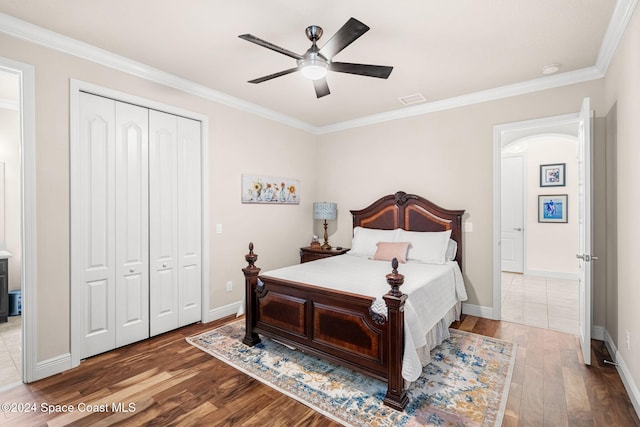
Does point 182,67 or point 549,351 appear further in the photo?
point 182,67

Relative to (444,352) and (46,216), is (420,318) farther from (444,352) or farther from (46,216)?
(46,216)

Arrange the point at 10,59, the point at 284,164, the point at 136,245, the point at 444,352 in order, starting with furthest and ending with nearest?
1. the point at 284,164
2. the point at 136,245
3. the point at 444,352
4. the point at 10,59

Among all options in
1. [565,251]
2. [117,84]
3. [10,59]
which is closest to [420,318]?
[117,84]

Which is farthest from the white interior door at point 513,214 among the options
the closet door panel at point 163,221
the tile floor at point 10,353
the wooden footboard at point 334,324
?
the tile floor at point 10,353

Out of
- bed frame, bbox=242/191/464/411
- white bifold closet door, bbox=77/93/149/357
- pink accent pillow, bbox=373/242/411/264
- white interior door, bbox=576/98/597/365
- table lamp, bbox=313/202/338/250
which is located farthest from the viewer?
table lamp, bbox=313/202/338/250

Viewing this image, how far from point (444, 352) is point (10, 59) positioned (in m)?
4.23

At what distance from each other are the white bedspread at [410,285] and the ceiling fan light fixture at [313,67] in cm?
166

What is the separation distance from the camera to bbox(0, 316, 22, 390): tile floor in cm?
249

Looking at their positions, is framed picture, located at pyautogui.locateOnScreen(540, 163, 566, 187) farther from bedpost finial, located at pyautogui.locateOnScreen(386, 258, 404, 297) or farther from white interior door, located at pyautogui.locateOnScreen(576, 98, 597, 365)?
bedpost finial, located at pyautogui.locateOnScreen(386, 258, 404, 297)

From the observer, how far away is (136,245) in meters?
3.09

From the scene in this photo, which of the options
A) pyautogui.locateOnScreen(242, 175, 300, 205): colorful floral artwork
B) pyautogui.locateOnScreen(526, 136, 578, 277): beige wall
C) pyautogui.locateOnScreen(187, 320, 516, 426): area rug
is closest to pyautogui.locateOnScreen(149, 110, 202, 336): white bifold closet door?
pyautogui.locateOnScreen(187, 320, 516, 426): area rug

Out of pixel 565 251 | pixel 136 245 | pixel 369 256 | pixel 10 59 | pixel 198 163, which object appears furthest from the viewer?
pixel 565 251

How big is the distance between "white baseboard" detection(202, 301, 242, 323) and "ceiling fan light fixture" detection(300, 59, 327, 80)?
2879 millimetres

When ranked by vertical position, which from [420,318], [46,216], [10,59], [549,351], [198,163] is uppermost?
[10,59]
